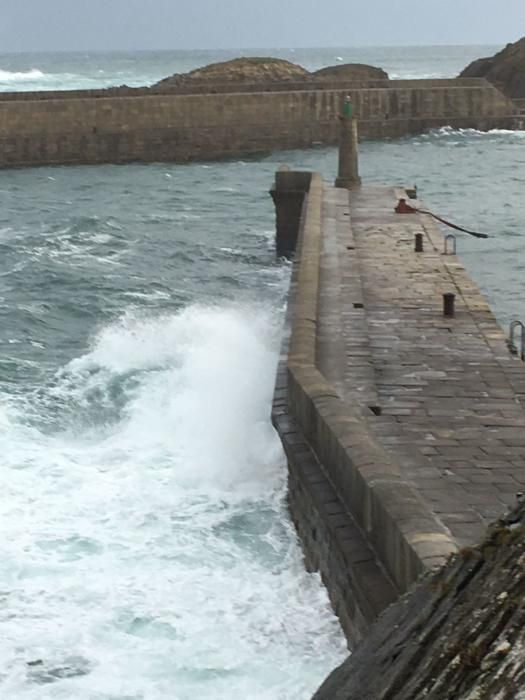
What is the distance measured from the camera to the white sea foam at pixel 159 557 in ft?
23.6

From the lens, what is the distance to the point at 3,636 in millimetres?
7547

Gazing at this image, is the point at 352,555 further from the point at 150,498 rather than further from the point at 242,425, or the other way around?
the point at 242,425

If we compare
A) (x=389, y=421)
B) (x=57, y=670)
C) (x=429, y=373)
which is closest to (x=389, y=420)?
(x=389, y=421)

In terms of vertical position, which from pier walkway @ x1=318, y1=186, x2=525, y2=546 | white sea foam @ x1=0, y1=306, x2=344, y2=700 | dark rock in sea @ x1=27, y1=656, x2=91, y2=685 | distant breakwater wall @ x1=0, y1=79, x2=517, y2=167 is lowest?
dark rock in sea @ x1=27, y1=656, x2=91, y2=685

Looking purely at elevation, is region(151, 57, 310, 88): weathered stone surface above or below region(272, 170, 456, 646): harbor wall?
above

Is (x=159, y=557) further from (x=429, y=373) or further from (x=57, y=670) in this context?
(x=429, y=373)

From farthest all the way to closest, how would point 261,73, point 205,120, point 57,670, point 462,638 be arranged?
point 261,73 < point 205,120 < point 57,670 < point 462,638

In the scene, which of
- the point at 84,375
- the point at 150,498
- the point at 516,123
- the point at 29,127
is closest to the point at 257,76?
the point at 516,123

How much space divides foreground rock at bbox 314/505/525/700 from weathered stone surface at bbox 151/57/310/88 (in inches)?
2335

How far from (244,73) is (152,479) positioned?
5639 cm

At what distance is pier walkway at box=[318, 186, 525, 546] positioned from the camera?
7.89m

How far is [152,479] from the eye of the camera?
10297 millimetres

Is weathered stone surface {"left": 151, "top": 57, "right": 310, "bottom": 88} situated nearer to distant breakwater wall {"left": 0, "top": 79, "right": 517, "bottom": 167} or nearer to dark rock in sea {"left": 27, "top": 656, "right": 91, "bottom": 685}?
distant breakwater wall {"left": 0, "top": 79, "right": 517, "bottom": 167}

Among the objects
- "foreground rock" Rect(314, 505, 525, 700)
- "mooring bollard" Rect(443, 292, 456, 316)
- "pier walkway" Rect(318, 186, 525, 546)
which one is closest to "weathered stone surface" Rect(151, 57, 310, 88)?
"pier walkway" Rect(318, 186, 525, 546)
